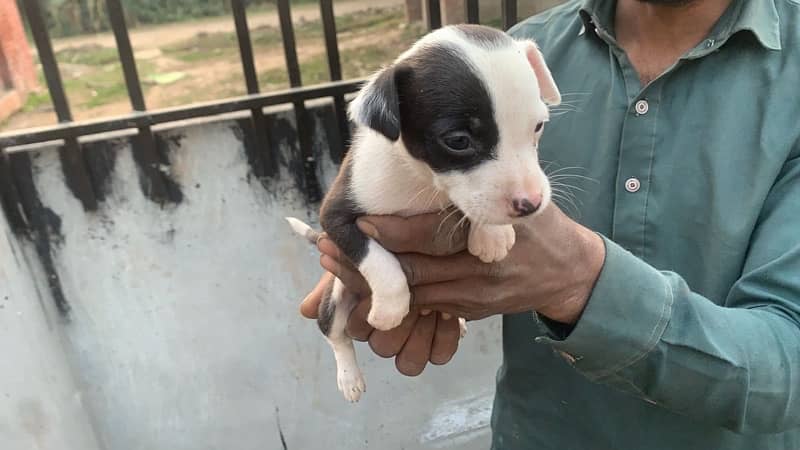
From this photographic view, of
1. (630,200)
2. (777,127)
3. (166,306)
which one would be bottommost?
(166,306)

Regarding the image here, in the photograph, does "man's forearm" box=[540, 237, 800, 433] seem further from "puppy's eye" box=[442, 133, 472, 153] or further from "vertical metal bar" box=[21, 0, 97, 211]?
"vertical metal bar" box=[21, 0, 97, 211]

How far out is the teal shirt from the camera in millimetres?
1284

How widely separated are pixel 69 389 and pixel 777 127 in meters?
2.72

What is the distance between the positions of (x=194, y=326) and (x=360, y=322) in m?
1.45

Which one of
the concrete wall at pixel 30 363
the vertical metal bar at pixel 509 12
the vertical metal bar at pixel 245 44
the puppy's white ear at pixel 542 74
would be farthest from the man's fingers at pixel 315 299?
the vertical metal bar at pixel 509 12

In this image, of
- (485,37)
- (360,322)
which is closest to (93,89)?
(360,322)

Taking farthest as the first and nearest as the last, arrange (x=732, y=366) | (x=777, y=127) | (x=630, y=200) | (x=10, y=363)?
1. (x=10, y=363)
2. (x=630, y=200)
3. (x=777, y=127)
4. (x=732, y=366)

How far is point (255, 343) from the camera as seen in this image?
303cm

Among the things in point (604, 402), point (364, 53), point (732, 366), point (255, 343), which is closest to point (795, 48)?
point (732, 366)

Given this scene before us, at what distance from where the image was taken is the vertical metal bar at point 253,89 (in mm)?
2588

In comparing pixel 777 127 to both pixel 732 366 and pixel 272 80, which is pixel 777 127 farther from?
pixel 272 80

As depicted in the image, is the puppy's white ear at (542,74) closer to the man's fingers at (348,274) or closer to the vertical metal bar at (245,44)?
the man's fingers at (348,274)

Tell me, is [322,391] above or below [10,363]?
below

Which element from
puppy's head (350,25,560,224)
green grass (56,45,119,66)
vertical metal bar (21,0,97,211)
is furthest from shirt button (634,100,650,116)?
green grass (56,45,119,66)
